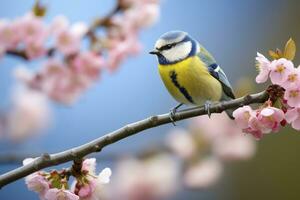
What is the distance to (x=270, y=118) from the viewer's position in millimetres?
741

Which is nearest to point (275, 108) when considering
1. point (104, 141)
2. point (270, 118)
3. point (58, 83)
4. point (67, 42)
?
point (270, 118)

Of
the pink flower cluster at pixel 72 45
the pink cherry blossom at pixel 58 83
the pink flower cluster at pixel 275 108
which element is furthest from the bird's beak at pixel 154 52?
the pink cherry blossom at pixel 58 83

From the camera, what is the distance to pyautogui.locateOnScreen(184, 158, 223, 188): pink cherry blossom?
61.4 inches

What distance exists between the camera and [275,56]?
76cm

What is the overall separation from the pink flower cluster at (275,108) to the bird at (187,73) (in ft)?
0.52

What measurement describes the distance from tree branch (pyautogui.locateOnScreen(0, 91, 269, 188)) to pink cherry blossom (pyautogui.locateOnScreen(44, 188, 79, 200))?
4 centimetres

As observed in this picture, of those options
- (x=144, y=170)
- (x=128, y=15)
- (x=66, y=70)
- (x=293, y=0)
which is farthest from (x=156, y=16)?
(x=293, y=0)

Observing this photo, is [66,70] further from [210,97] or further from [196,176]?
[210,97]

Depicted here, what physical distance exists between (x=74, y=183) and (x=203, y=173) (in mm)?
849

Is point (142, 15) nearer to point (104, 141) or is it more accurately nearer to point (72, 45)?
point (72, 45)

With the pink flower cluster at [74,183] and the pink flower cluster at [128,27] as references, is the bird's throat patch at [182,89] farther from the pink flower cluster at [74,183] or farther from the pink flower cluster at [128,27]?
the pink flower cluster at [128,27]

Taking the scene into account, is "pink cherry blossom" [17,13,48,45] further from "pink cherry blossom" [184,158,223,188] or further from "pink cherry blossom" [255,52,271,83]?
"pink cherry blossom" [255,52,271,83]

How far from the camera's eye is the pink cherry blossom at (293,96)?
72cm

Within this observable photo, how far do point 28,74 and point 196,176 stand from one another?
0.49 m
